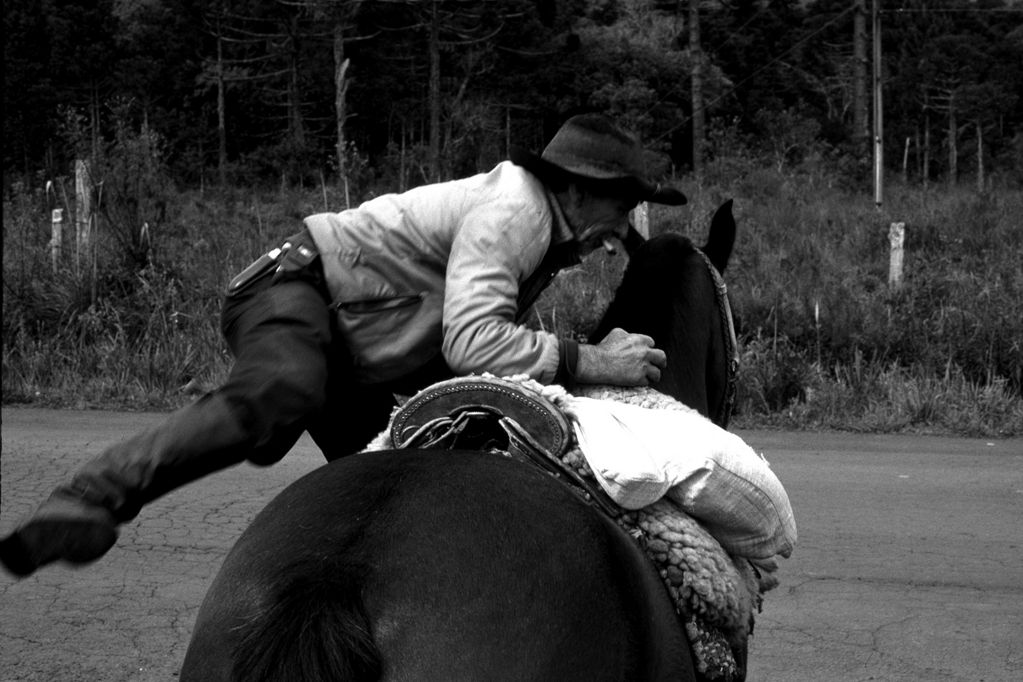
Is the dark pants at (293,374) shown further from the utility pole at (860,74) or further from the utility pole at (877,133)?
the utility pole at (860,74)

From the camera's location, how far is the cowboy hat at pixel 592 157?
299 cm

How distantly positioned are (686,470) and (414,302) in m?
0.88

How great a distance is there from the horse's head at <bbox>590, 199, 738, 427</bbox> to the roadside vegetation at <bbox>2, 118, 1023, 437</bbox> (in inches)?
264

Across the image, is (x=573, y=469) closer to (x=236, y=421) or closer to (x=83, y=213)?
(x=236, y=421)

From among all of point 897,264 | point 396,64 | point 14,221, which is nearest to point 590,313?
point 897,264

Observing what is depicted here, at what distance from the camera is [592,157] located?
3.00 metres

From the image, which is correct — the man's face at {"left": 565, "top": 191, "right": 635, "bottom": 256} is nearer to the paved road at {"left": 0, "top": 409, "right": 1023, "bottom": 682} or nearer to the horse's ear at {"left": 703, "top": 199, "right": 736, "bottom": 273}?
the horse's ear at {"left": 703, "top": 199, "right": 736, "bottom": 273}

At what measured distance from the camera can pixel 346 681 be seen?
6.32 ft

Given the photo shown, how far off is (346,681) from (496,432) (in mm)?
790

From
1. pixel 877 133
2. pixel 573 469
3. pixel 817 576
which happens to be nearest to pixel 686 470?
pixel 573 469

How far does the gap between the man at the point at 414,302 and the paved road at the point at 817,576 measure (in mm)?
1932

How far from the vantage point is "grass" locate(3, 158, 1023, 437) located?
1025cm

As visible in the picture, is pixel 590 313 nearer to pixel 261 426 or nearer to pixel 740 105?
pixel 261 426

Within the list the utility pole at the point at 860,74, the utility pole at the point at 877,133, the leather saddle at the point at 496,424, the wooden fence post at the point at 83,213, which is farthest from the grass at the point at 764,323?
the utility pole at the point at 860,74
